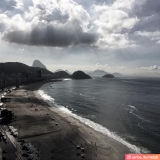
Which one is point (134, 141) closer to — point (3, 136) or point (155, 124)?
point (155, 124)

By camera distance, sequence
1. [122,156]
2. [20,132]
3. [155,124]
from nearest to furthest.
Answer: [122,156] < [20,132] < [155,124]

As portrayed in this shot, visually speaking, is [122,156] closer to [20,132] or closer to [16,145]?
[16,145]

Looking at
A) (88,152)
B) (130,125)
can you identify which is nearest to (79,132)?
(88,152)

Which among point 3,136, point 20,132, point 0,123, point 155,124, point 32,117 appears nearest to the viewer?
point 3,136

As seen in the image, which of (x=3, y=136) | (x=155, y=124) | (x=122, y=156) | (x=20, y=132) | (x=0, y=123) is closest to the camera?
(x=122, y=156)

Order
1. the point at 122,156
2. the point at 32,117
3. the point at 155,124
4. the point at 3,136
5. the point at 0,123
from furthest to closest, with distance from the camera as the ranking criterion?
the point at 32,117 < the point at 155,124 < the point at 0,123 < the point at 3,136 < the point at 122,156

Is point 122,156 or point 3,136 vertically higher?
point 3,136

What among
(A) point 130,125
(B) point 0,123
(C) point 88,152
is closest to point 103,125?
(A) point 130,125

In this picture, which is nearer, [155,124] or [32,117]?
[155,124]

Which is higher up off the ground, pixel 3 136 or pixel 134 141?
pixel 3 136

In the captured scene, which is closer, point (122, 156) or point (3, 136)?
point (122, 156)
